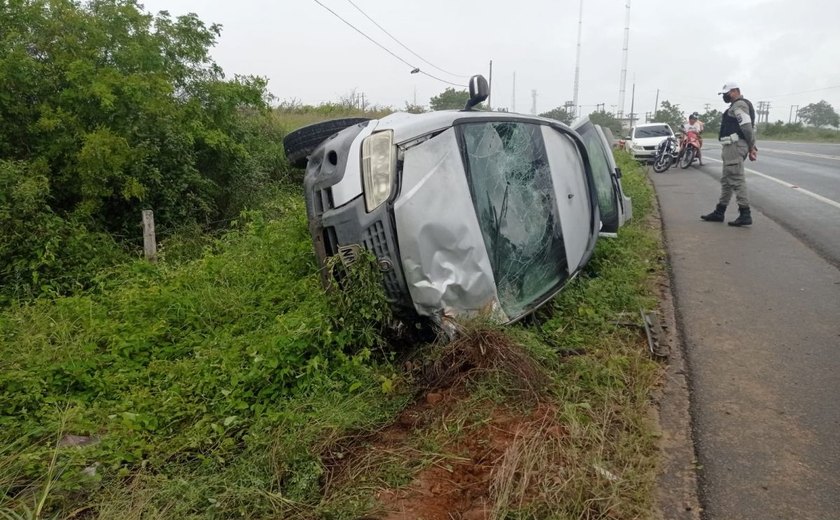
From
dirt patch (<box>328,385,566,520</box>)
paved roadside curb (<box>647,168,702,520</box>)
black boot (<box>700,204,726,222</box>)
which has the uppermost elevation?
black boot (<box>700,204,726,222</box>)

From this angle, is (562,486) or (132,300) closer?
(562,486)

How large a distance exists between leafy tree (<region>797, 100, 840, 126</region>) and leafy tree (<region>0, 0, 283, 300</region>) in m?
77.4

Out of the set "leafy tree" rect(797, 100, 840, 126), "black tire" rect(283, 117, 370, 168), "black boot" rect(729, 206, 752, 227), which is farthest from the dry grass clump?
"leafy tree" rect(797, 100, 840, 126)

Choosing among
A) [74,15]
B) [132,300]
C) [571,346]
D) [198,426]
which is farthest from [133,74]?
[571,346]

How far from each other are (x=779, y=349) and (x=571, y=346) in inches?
54.3

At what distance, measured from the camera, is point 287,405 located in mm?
2674

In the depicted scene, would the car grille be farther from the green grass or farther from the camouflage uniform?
the camouflage uniform

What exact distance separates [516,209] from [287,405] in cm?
183

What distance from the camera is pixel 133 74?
597cm

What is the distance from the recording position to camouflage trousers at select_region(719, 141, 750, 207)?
7219 millimetres

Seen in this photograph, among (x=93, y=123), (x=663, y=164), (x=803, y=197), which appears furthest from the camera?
(x=663, y=164)

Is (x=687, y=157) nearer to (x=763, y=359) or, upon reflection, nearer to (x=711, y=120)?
(x=763, y=359)

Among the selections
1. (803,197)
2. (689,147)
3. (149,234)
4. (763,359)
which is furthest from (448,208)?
(689,147)

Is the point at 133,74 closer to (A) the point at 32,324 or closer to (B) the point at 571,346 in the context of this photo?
(A) the point at 32,324
